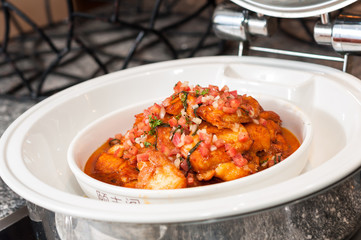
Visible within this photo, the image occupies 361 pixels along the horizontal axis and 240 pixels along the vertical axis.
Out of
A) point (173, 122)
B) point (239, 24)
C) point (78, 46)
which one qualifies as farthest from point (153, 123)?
point (78, 46)

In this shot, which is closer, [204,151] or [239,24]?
[204,151]

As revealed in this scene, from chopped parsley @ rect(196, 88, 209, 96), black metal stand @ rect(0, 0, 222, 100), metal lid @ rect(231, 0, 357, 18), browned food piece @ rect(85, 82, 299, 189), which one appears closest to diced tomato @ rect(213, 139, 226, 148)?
browned food piece @ rect(85, 82, 299, 189)

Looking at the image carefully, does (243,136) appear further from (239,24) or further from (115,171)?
(239,24)

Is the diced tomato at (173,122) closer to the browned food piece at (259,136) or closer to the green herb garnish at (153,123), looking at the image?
the green herb garnish at (153,123)

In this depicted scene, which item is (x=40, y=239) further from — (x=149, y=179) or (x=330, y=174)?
(x=330, y=174)

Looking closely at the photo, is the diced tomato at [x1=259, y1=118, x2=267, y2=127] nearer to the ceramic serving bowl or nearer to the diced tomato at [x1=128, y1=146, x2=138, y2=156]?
the ceramic serving bowl

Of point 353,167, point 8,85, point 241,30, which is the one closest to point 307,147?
point 353,167
